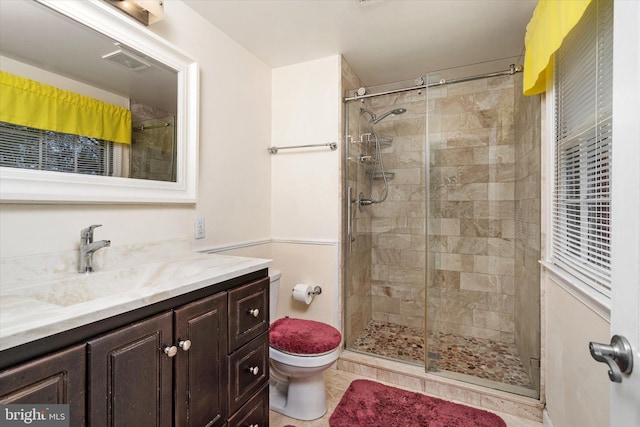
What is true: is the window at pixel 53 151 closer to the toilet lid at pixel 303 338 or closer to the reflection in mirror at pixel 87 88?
the reflection in mirror at pixel 87 88

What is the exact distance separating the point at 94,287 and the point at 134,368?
0.53 metres

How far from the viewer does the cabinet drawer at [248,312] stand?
1159mm

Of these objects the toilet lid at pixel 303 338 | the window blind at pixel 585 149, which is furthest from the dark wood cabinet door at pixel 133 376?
the window blind at pixel 585 149

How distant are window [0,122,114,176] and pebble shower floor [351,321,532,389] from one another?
2135 mm

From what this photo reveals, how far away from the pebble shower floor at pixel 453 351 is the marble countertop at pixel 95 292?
1552 millimetres

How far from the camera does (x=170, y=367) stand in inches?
35.6

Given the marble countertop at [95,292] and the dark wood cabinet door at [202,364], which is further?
the dark wood cabinet door at [202,364]

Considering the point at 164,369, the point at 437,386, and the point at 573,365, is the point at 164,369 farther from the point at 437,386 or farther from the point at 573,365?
the point at 437,386

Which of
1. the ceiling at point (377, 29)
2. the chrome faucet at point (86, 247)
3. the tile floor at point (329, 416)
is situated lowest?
the tile floor at point (329, 416)

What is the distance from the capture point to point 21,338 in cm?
60

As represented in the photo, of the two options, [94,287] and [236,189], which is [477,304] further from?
[94,287]

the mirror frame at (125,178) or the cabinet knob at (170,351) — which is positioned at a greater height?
the mirror frame at (125,178)

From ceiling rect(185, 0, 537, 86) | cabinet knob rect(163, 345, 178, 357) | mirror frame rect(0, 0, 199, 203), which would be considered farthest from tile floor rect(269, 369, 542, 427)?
ceiling rect(185, 0, 537, 86)

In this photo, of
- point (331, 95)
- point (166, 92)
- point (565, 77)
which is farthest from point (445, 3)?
point (166, 92)
